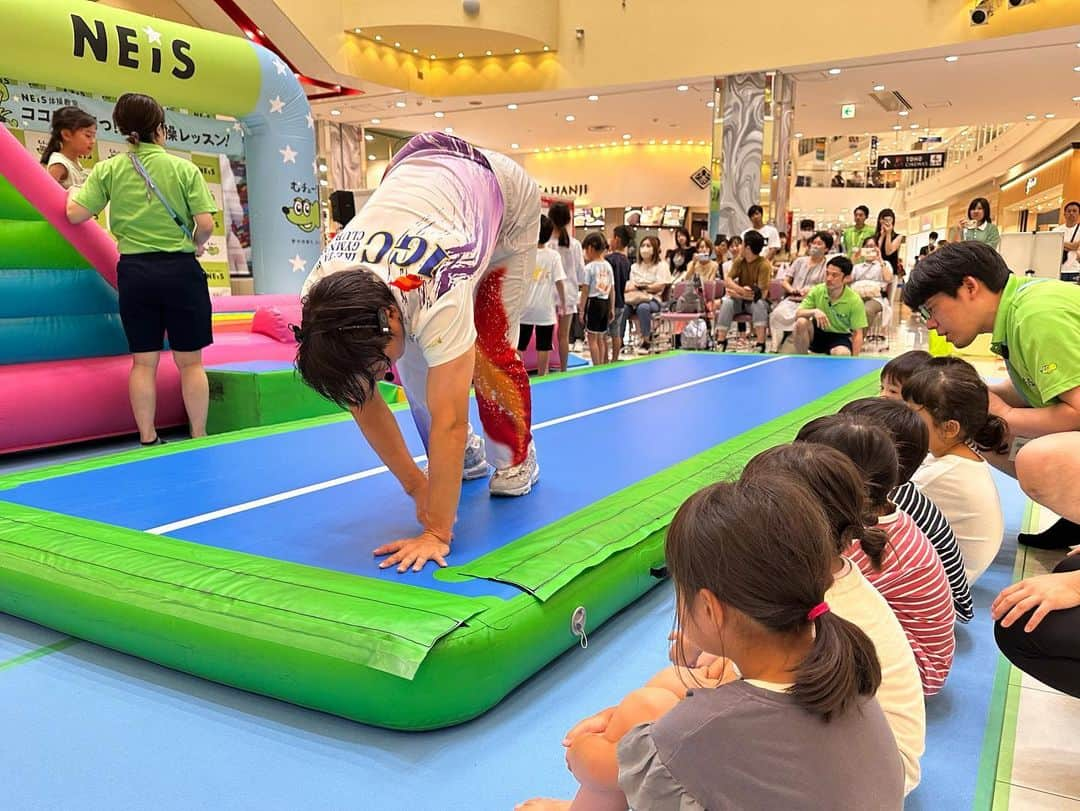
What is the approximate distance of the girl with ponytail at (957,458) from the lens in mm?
2049

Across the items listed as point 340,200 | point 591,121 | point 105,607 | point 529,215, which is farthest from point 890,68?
point 105,607

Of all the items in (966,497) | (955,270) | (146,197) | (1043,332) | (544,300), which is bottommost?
(966,497)

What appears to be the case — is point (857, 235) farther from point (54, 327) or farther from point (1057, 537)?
point (54, 327)

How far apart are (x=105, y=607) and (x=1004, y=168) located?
2477 cm

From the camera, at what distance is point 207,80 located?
20.3 ft

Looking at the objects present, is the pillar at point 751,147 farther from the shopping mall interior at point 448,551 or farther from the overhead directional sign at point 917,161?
the shopping mall interior at point 448,551

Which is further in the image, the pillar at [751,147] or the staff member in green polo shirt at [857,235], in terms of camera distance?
the pillar at [751,147]

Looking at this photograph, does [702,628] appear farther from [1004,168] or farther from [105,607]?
[1004,168]

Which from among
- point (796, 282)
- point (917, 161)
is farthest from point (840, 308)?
point (917, 161)

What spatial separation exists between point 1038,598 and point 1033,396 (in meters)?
1.12

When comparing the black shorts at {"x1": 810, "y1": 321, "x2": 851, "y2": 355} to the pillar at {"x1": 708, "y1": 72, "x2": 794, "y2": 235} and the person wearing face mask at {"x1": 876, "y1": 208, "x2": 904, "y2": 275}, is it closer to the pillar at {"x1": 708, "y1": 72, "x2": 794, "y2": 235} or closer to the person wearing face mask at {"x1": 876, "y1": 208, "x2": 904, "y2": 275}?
the person wearing face mask at {"x1": 876, "y1": 208, "x2": 904, "y2": 275}

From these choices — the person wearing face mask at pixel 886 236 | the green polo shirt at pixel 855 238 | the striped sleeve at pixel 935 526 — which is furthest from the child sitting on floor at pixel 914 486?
the green polo shirt at pixel 855 238

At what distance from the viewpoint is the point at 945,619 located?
1.55 m

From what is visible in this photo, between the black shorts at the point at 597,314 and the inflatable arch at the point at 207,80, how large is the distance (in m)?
2.46
